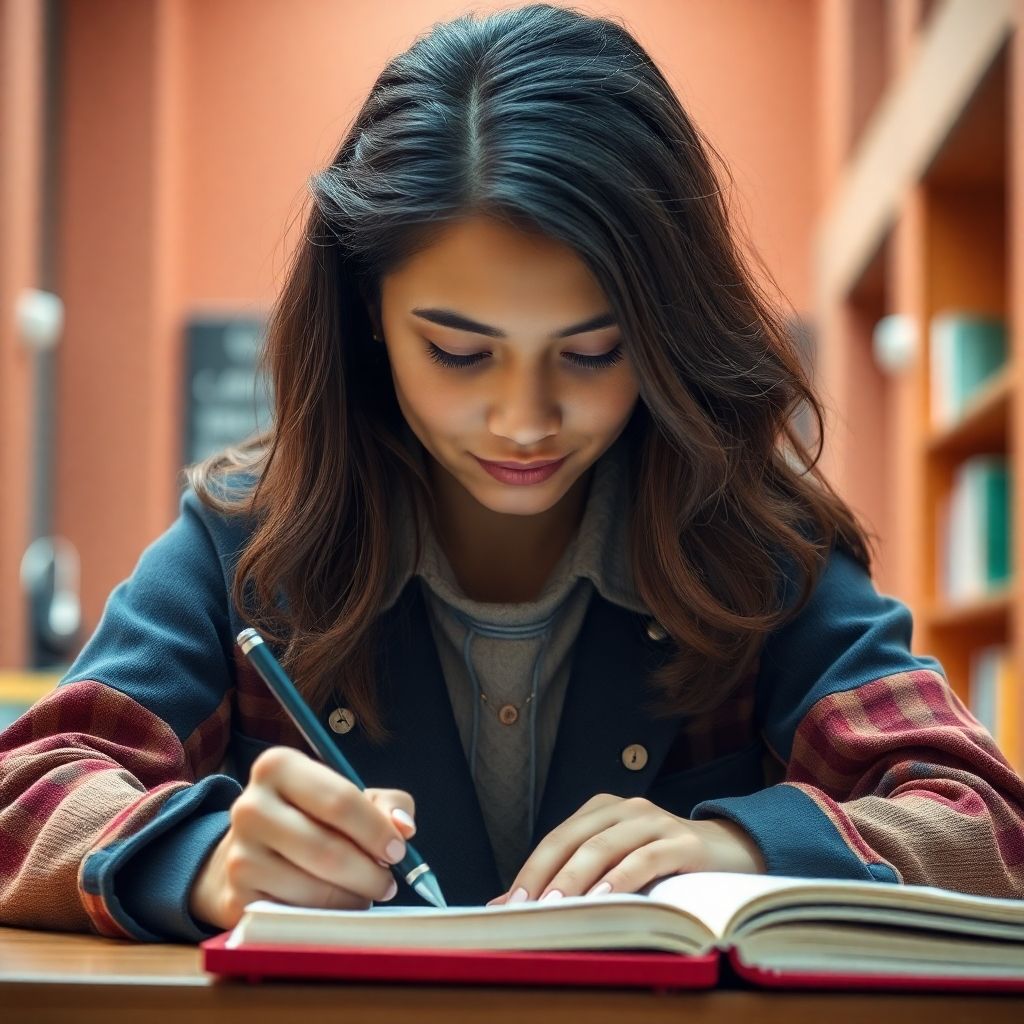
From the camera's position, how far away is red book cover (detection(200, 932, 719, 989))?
2.56ft

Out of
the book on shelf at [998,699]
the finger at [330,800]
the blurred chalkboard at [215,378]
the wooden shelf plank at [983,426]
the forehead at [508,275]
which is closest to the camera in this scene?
the finger at [330,800]

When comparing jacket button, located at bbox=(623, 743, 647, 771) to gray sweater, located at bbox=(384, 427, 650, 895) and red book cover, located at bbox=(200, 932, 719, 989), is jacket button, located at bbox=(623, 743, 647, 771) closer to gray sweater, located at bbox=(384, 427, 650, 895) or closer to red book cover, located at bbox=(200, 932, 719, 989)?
gray sweater, located at bbox=(384, 427, 650, 895)

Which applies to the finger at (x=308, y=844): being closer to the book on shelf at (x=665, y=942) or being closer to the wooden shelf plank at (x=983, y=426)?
the book on shelf at (x=665, y=942)

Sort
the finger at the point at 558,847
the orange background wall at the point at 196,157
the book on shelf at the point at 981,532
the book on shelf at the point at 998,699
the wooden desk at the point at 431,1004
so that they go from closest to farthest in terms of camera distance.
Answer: the wooden desk at the point at 431,1004, the finger at the point at 558,847, the book on shelf at the point at 998,699, the book on shelf at the point at 981,532, the orange background wall at the point at 196,157

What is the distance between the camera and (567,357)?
1278 millimetres

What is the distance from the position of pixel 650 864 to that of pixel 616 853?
23mm

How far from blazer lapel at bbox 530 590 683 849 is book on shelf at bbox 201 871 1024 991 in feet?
1.73

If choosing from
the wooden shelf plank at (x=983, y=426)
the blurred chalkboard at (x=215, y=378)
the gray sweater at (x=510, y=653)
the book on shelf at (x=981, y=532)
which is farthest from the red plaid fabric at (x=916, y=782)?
the blurred chalkboard at (x=215, y=378)

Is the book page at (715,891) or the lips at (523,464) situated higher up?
the lips at (523,464)

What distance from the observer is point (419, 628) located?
1415mm

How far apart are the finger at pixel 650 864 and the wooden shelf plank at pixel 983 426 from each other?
2546 millimetres

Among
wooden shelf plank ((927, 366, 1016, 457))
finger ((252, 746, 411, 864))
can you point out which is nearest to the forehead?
finger ((252, 746, 411, 864))

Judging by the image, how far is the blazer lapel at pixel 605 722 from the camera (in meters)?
1.39

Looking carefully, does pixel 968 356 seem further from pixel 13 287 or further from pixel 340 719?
pixel 340 719
